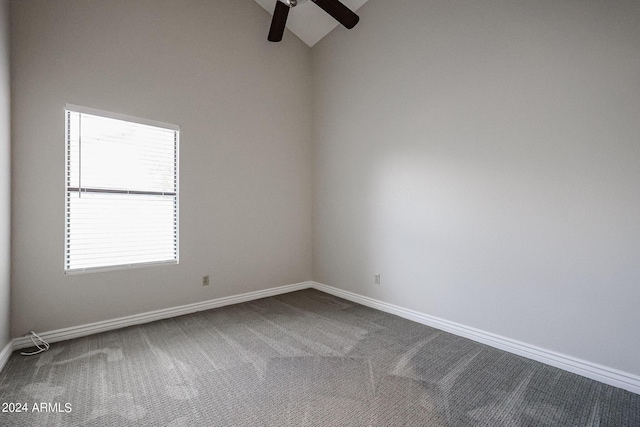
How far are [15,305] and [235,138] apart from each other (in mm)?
2494

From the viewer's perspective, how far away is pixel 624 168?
2.07 m

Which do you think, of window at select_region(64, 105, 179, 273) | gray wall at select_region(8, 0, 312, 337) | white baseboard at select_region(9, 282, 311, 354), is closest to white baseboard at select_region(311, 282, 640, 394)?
white baseboard at select_region(9, 282, 311, 354)

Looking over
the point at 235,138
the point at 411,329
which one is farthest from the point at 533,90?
the point at 235,138

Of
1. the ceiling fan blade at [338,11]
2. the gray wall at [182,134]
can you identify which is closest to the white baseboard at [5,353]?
the gray wall at [182,134]

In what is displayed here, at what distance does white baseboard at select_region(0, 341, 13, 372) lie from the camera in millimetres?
2203

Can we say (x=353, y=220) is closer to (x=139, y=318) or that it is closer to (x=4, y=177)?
(x=139, y=318)

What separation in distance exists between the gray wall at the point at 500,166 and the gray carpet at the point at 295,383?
445mm

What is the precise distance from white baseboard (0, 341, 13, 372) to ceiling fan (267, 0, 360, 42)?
143 inches

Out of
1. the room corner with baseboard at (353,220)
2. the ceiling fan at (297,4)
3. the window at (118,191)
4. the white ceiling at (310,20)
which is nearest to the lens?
the room corner with baseboard at (353,220)

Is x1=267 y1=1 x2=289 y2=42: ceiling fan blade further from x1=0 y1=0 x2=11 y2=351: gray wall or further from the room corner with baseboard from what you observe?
x1=0 y1=0 x2=11 y2=351: gray wall

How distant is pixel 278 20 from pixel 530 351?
3861mm

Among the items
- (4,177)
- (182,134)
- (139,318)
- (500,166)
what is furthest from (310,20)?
(139,318)

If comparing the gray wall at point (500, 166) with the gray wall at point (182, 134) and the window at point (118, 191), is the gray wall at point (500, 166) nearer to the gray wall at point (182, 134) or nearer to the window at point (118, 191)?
the gray wall at point (182, 134)

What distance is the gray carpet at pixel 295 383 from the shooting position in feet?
5.71
